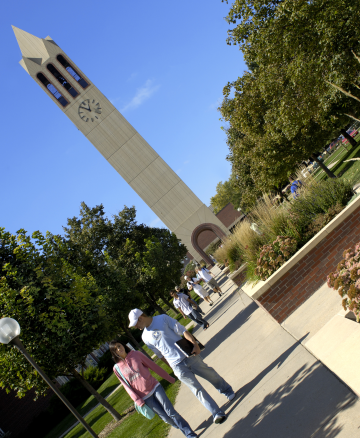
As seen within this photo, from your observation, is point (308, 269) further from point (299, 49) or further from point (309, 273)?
point (299, 49)

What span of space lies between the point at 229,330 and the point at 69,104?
3613 cm

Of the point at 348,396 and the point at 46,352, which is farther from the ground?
the point at 46,352

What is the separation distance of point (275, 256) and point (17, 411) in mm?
16936

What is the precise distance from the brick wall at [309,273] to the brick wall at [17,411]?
16.0 meters

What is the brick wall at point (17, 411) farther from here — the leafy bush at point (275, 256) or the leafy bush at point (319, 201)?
the leafy bush at point (319, 201)

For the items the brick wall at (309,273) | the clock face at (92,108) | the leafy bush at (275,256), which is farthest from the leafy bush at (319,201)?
the clock face at (92,108)

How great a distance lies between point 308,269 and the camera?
655cm

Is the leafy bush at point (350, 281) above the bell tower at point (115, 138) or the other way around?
the other way around

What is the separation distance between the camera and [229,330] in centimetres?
865

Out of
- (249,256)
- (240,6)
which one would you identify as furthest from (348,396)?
(240,6)

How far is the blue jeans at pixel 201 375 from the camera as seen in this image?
14.9ft

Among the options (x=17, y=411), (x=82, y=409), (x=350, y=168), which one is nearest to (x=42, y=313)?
(x=82, y=409)

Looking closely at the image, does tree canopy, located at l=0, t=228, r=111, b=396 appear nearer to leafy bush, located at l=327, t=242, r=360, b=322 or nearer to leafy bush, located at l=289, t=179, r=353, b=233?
leafy bush, located at l=289, t=179, r=353, b=233

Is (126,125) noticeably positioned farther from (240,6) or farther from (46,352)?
(46,352)
